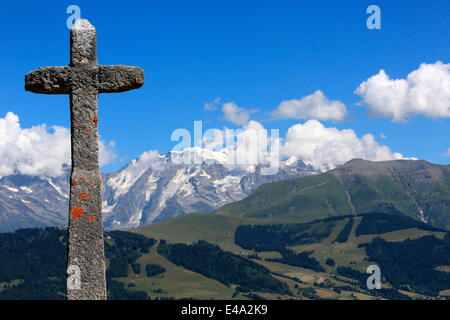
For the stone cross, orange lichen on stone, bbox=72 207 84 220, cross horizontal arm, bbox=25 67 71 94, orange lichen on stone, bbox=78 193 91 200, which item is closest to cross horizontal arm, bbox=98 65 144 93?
the stone cross

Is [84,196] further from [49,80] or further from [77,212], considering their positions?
[49,80]

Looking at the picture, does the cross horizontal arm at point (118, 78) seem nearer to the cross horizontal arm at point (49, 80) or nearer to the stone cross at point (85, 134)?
the stone cross at point (85, 134)

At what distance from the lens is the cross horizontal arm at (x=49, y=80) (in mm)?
18797

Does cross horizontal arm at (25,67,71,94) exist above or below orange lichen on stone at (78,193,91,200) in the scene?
above

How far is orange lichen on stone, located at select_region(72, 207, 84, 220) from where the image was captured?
1811 cm

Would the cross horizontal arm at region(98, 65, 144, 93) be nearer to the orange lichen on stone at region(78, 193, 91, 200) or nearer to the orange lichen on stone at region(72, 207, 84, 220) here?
the orange lichen on stone at region(78, 193, 91, 200)

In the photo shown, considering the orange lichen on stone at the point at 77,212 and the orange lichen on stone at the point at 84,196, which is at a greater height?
the orange lichen on stone at the point at 84,196

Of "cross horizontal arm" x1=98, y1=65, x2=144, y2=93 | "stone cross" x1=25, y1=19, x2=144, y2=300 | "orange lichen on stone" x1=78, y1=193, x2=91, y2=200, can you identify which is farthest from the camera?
"cross horizontal arm" x1=98, y1=65, x2=144, y2=93

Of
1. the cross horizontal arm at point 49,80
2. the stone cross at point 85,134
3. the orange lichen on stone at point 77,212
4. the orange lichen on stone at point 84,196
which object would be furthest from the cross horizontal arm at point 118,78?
the orange lichen on stone at point 77,212

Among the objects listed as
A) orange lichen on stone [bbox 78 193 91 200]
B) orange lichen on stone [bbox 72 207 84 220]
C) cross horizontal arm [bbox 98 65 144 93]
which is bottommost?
orange lichen on stone [bbox 72 207 84 220]

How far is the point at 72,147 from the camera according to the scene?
1848 cm
